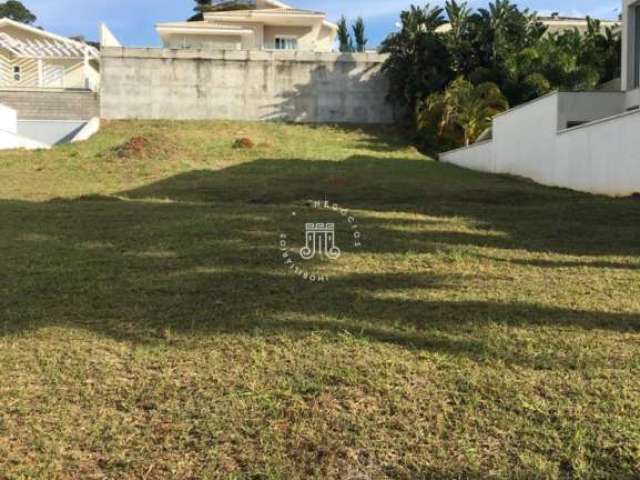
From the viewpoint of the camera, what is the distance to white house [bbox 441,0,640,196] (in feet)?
33.4

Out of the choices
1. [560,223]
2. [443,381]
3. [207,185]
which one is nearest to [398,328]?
[443,381]

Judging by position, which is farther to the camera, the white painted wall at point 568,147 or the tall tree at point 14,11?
the tall tree at point 14,11

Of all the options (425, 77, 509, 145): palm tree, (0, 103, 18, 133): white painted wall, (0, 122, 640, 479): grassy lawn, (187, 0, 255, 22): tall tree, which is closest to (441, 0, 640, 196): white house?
(0, 122, 640, 479): grassy lawn

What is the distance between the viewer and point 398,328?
3818mm

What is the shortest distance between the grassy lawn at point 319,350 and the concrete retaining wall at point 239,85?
18.1 meters

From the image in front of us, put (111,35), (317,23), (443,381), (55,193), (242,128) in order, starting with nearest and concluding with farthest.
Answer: (443,381) < (55,193) < (242,128) < (111,35) < (317,23)

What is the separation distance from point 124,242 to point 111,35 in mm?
23550

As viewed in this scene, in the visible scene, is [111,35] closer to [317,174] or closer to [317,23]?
[317,23]

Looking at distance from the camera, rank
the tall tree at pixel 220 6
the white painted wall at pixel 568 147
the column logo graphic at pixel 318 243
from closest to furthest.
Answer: the column logo graphic at pixel 318 243, the white painted wall at pixel 568 147, the tall tree at pixel 220 6

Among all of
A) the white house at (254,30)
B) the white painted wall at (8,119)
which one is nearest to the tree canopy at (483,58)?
the white house at (254,30)

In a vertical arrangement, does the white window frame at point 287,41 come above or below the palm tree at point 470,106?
above

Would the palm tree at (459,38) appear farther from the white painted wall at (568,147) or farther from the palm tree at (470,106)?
the white painted wall at (568,147)

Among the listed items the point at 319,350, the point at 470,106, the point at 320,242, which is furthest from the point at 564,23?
the point at 319,350

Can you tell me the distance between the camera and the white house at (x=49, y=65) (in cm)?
2747
